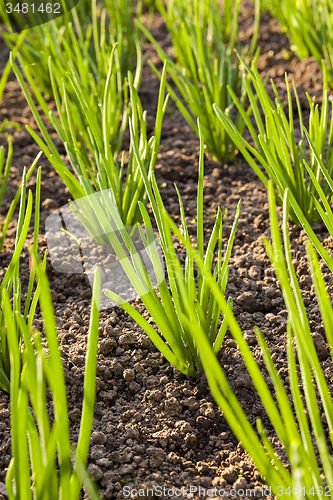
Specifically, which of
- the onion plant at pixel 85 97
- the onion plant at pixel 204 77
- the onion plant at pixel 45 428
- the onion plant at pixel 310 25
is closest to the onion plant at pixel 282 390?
the onion plant at pixel 45 428

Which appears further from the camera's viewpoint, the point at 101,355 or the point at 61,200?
the point at 61,200

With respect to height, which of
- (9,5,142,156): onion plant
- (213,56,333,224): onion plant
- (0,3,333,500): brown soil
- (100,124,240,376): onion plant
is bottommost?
(0,3,333,500): brown soil

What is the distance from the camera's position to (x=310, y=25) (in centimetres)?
200

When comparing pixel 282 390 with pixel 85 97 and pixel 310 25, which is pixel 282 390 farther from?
pixel 310 25

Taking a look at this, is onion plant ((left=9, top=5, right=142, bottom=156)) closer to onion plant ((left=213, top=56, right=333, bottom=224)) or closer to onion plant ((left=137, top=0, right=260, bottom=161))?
onion plant ((left=137, top=0, right=260, bottom=161))

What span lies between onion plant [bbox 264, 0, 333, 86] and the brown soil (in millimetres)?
691

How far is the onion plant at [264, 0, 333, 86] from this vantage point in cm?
183

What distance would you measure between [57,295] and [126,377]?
1.29 ft

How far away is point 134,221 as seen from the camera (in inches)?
55.8

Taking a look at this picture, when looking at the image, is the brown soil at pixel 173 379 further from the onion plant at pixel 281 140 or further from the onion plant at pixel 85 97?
the onion plant at pixel 85 97

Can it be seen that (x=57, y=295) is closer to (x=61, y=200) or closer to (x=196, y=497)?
(x=61, y=200)

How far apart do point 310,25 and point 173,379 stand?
1.75 metres

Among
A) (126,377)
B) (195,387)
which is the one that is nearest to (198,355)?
(195,387)

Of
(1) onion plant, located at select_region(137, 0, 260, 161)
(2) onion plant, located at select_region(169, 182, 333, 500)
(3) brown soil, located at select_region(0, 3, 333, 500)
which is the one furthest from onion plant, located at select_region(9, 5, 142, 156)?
(2) onion plant, located at select_region(169, 182, 333, 500)
